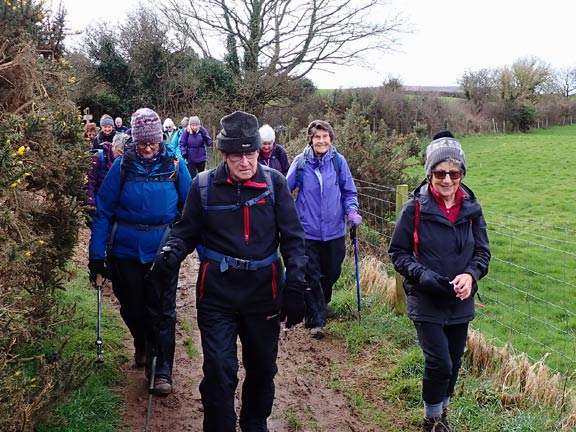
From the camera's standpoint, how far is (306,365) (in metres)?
5.64

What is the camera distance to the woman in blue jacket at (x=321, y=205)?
6.09 meters

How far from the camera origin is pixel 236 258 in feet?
12.2

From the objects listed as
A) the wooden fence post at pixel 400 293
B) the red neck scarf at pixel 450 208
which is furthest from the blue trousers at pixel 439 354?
the wooden fence post at pixel 400 293

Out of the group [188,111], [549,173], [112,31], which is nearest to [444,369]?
[549,173]

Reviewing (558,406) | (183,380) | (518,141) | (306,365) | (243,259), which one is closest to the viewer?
(243,259)

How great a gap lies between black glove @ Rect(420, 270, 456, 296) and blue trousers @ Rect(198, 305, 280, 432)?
100cm

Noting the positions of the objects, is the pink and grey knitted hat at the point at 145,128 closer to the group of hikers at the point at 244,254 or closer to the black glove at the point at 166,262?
the group of hikers at the point at 244,254

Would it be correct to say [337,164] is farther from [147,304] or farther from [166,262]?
[166,262]

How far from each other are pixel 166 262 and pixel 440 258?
1825 mm

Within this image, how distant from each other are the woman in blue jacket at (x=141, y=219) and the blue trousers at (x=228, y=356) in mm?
916

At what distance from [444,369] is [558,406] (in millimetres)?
1207

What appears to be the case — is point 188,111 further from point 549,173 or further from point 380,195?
point 380,195

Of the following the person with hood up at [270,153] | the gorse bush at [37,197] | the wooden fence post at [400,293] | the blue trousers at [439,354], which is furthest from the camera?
the person with hood up at [270,153]

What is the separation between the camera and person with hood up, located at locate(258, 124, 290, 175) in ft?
24.3
